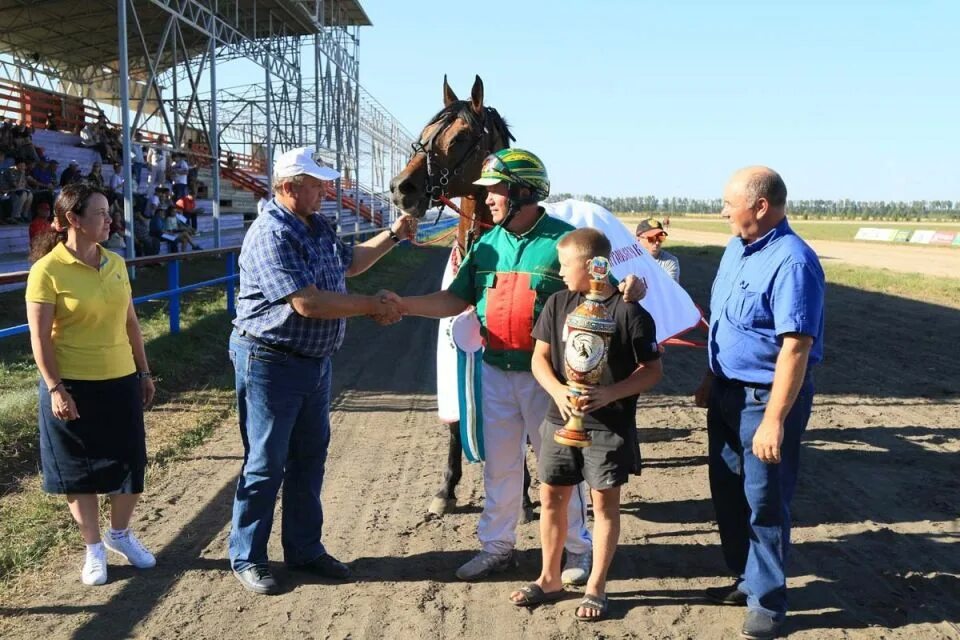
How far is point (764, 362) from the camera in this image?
3131mm

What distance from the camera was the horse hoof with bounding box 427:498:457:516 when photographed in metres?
4.61

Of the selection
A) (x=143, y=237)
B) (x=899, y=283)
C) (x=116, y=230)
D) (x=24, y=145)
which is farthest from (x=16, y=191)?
(x=899, y=283)

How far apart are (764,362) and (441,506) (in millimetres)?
2272

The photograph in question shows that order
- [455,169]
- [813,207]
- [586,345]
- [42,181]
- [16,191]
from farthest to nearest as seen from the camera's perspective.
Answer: [813,207]
[42,181]
[16,191]
[455,169]
[586,345]

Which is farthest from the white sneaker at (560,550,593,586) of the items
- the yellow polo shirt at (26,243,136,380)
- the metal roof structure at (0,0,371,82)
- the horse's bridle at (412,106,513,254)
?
the metal roof structure at (0,0,371,82)

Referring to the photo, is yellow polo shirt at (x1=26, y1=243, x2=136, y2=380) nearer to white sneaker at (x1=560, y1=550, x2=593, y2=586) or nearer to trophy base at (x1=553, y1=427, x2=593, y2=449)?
trophy base at (x1=553, y1=427, x2=593, y2=449)

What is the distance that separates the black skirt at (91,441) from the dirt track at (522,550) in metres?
0.48

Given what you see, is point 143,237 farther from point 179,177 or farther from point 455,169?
point 455,169

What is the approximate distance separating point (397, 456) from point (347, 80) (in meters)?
21.8

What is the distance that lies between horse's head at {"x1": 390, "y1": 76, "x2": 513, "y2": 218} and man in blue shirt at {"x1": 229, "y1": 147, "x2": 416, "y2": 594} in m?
0.82

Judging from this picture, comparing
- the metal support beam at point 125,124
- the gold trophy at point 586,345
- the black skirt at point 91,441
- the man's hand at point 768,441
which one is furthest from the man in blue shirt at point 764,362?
the metal support beam at point 125,124

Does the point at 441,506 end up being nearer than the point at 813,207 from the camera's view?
Yes

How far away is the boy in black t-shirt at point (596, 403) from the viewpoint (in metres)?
3.12

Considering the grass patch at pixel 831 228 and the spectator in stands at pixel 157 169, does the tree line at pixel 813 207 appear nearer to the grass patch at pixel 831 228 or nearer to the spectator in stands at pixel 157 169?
the grass patch at pixel 831 228
